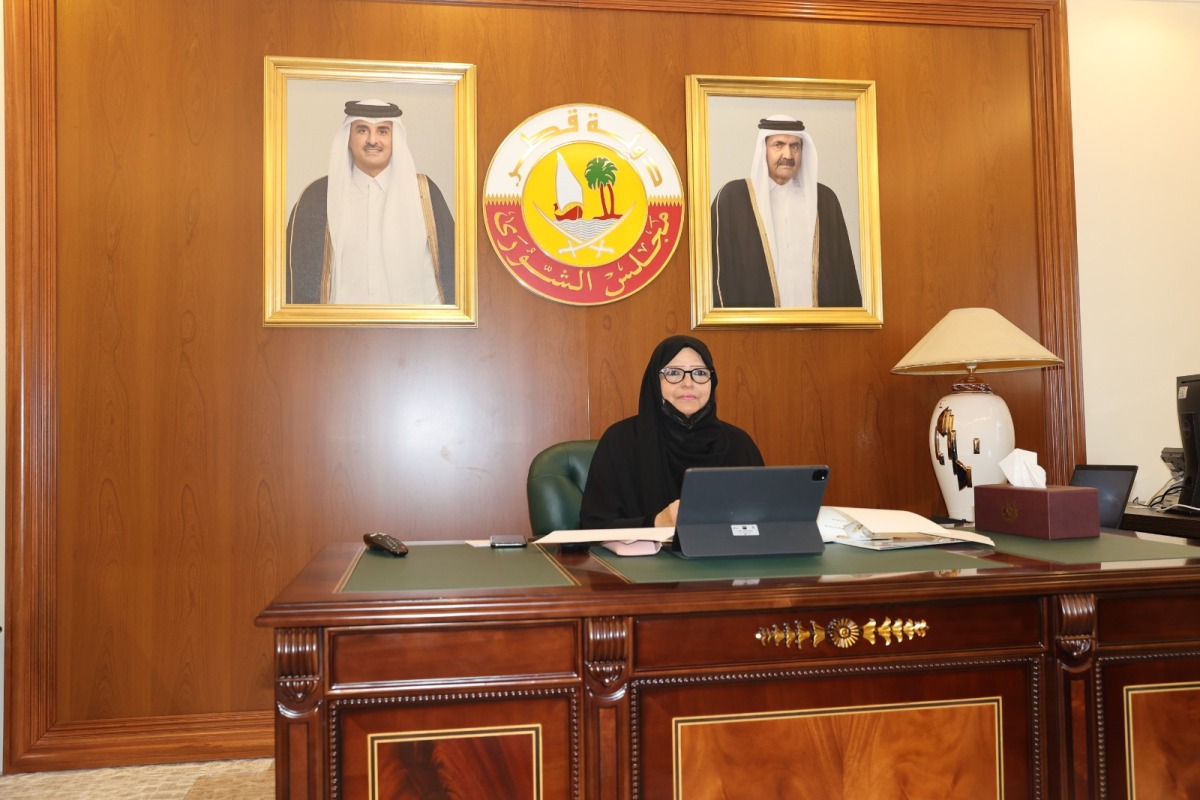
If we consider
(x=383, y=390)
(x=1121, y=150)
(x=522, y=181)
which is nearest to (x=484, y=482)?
(x=383, y=390)

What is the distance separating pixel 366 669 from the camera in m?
1.38

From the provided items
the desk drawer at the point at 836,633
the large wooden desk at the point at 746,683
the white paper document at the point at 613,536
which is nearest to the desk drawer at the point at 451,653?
the large wooden desk at the point at 746,683

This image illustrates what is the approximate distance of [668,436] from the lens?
2658mm

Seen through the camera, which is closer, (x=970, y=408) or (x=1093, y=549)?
(x=1093, y=549)

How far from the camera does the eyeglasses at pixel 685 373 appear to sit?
8.46 ft

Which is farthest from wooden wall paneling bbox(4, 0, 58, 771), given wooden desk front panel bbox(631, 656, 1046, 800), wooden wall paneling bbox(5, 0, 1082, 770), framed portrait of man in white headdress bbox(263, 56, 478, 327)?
wooden desk front panel bbox(631, 656, 1046, 800)

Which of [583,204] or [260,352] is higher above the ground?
[583,204]

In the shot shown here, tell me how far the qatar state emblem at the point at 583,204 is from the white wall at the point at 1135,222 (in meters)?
1.81

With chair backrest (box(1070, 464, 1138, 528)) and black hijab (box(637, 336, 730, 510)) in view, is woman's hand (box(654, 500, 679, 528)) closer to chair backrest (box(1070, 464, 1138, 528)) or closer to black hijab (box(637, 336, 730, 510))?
black hijab (box(637, 336, 730, 510))

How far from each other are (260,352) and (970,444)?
261 centimetres

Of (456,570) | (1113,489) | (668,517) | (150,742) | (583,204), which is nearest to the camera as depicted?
(456,570)

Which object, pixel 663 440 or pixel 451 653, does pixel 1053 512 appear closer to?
pixel 663 440

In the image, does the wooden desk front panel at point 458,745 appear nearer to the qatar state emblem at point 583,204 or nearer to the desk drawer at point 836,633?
the desk drawer at point 836,633

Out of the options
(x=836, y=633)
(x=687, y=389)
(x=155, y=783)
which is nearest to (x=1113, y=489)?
(x=687, y=389)
